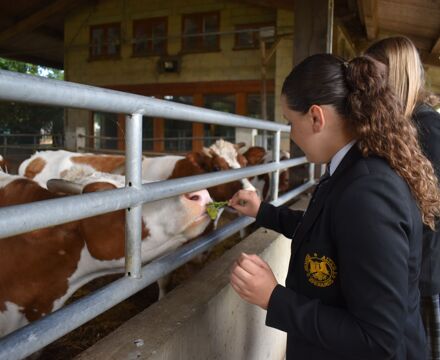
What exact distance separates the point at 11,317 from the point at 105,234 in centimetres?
49

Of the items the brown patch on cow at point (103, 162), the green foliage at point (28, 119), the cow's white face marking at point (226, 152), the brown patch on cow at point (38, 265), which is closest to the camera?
the brown patch on cow at point (38, 265)

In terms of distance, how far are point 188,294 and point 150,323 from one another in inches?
9.6

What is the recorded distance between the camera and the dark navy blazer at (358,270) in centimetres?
90

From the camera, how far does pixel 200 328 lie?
54.0 inches

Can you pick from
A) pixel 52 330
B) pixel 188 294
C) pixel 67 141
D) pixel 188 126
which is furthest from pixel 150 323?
pixel 188 126

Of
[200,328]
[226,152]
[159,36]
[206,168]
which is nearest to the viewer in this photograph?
[200,328]

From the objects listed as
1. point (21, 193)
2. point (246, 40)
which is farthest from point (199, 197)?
point (246, 40)

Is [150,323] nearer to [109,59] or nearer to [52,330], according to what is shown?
[52,330]

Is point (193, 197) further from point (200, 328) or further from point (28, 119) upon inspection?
point (28, 119)

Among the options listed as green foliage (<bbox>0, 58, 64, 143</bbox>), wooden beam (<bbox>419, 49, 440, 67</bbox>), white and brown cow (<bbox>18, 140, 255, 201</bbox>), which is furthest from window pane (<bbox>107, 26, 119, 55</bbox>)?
wooden beam (<bbox>419, 49, 440, 67</bbox>)

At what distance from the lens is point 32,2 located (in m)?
13.2

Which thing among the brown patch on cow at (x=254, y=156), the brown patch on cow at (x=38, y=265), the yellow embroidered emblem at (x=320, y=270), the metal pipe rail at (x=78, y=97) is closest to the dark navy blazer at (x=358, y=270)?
the yellow embroidered emblem at (x=320, y=270)

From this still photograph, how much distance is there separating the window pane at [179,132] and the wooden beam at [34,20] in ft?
14.5

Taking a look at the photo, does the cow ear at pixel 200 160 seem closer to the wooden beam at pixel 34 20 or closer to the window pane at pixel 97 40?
the wooden beam at pixel 34 20
